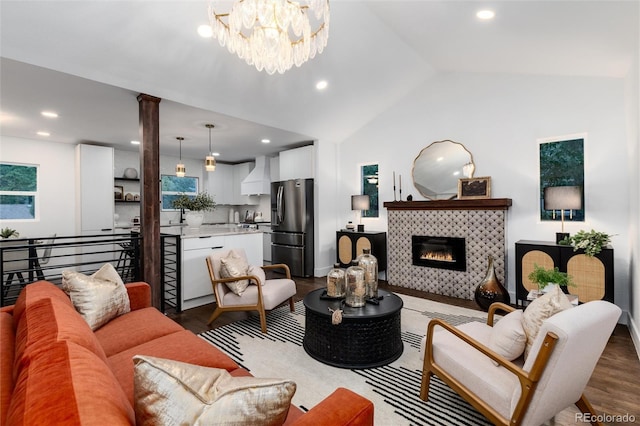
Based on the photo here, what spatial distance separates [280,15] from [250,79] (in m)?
1.86

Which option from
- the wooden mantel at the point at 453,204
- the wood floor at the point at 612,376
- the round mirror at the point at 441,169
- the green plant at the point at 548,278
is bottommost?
the wood floor at the point at 612,376

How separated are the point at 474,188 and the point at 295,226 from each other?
10.4 ft

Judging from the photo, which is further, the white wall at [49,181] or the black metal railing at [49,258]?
the white wall at [49,181]

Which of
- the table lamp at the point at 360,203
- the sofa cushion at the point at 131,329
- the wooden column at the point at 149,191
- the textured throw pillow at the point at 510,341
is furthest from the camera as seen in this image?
the table lamp at the point at 360,203

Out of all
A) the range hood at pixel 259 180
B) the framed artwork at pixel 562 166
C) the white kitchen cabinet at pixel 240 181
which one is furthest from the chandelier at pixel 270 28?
the white kitchen cabinet at pixel 240 181

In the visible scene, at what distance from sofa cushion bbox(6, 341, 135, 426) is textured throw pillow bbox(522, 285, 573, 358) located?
6.09 feet

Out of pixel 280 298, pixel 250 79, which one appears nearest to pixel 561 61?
pixel 250 79

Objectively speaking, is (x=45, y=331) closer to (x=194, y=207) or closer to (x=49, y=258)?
(x=194, y=207)

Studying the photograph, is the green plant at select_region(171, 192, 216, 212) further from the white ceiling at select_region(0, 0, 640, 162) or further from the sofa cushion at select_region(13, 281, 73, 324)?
the sofa cushion at select_region(13, 281, 73, 324)

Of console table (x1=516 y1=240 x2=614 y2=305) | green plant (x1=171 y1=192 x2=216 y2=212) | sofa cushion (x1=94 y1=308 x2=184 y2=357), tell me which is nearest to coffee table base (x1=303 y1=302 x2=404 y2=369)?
sofa cushion (x1=94 y1=308 x2=184 y2=357)

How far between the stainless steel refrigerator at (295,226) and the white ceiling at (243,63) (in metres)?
1.21

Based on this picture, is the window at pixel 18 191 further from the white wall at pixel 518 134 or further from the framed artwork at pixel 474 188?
the framed artwork at pixel 474 188

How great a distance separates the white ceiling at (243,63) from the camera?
263cm

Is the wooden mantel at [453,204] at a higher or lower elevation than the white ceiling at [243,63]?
lower
